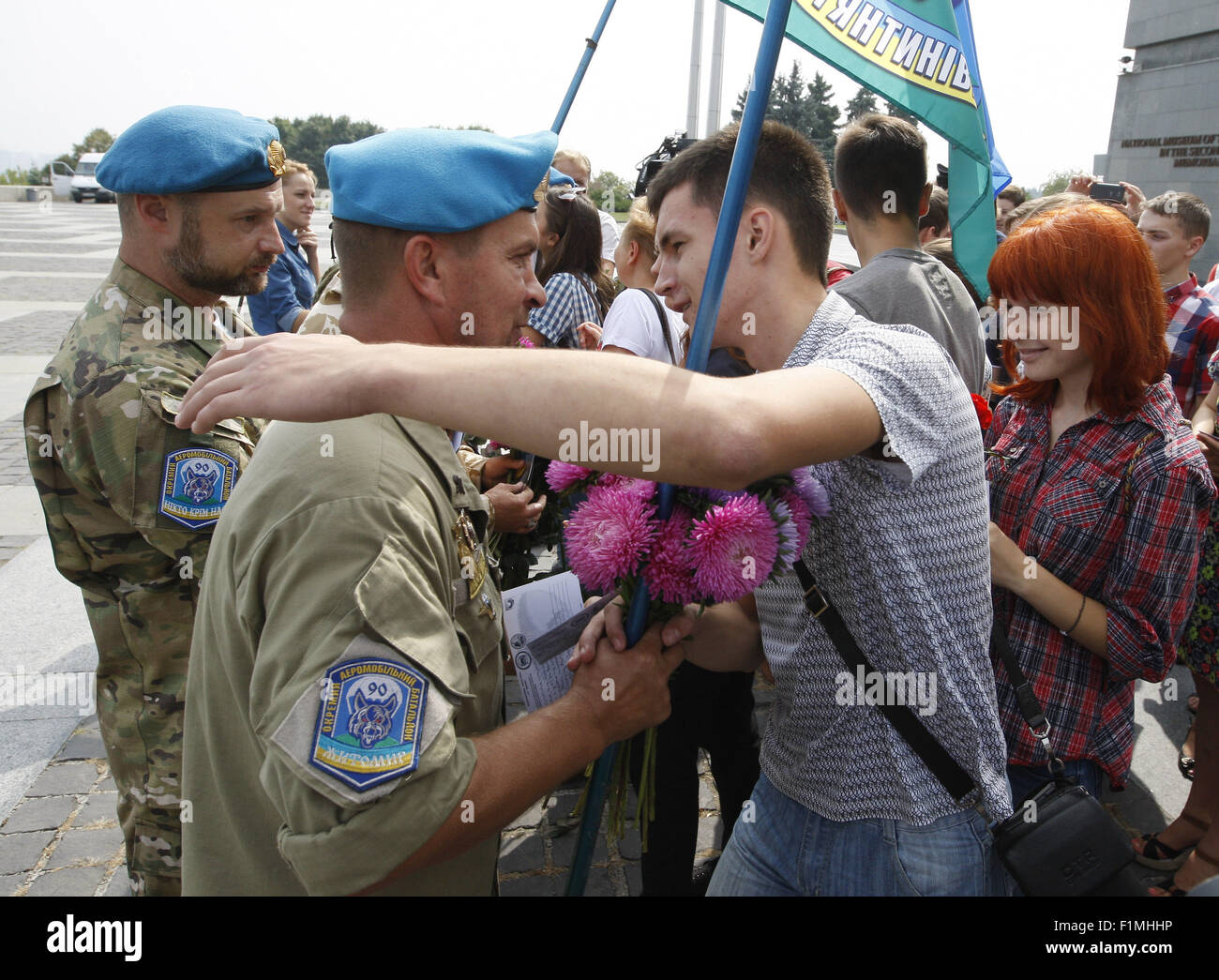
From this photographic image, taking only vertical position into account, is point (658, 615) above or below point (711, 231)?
below

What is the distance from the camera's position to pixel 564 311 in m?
4.34

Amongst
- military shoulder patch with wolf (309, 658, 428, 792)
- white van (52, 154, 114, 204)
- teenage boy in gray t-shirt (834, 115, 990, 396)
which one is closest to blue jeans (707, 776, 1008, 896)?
military shoulder patch with wolf (309, 658, 428, 792)

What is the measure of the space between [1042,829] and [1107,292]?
1349 mm

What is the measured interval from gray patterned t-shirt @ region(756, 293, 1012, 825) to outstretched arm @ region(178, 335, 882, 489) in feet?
1.20

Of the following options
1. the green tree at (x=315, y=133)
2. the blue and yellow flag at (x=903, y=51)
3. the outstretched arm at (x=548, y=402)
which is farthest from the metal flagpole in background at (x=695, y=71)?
the green tree at (x=315, y=133)

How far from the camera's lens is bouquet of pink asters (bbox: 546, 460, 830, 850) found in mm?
1497

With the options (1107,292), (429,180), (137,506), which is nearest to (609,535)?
(429,180)

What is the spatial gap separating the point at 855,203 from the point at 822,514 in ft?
8.67

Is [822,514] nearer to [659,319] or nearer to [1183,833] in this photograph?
[659,319]

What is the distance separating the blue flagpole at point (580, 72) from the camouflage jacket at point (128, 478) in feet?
5.92

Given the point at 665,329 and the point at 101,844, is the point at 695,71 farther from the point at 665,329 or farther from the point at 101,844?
the point at 101,844

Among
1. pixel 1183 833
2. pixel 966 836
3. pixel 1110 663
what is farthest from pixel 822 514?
pixel 1183 833

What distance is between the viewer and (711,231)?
1989mm

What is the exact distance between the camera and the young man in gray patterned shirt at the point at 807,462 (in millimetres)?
1150
